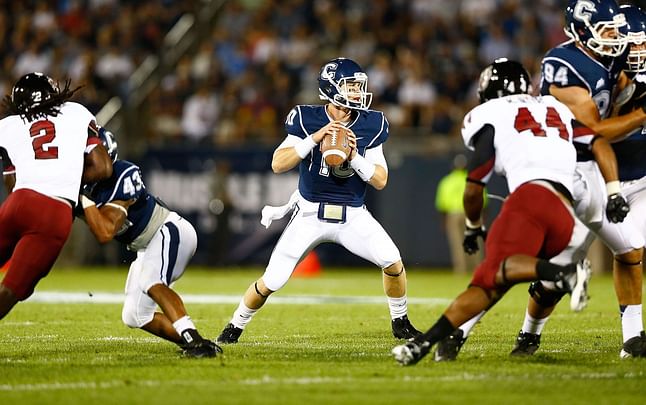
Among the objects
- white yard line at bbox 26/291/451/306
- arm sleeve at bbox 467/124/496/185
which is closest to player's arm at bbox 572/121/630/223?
arm sleeve at bbox 467/124/496/185

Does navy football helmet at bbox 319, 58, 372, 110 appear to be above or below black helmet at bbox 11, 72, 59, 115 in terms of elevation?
below

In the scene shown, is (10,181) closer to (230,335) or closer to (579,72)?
(230,335)

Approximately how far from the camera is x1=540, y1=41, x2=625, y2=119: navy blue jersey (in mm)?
5953

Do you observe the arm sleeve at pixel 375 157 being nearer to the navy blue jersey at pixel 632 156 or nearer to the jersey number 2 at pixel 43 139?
the navy blue jersey at pixel 632 156

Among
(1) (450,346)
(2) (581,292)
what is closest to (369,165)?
(1) (450,346)

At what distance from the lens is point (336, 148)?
660 cm

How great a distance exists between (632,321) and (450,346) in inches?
42.7

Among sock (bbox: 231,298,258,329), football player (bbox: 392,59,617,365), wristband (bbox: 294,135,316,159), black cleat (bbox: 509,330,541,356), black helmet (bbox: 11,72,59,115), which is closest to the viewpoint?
football player (bbox: 392,59,617,365)

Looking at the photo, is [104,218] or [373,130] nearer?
[104,218]

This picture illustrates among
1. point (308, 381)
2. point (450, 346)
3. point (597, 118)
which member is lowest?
point (450, 346)

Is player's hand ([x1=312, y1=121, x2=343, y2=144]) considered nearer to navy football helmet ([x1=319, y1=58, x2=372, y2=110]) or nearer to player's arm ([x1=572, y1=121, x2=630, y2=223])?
navy football helmet ([x1=319, y1=58, x2=372, y2=110])

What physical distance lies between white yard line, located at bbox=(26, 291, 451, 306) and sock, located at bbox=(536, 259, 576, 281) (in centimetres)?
504

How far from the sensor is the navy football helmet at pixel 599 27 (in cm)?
602

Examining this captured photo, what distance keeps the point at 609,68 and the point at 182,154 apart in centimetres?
1157
